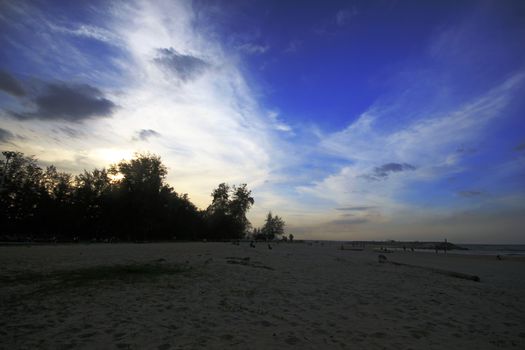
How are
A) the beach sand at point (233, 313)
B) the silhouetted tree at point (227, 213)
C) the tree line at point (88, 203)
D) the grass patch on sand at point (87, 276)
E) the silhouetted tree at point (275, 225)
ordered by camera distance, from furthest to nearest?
the silhouetted tree at point (275, 225)
the silhouetted tree at point (227, 213)
the tree line at point (88, 203)
the grass patch on sand at point (87, 276)
the beach sand at point (233, 313)

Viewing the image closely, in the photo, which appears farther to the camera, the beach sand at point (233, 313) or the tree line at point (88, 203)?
the tree line at point (88, 203)

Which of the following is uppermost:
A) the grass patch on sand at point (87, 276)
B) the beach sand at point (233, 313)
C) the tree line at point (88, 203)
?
the tree line at point (88, 203)

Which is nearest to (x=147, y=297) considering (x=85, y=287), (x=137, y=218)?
(x=85, y=287)

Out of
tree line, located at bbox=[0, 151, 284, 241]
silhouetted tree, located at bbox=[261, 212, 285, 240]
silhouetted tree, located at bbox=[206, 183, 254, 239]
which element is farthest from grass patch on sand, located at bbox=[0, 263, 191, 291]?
silhouetted tree, located at bbox=[261, 212, 285, 240]

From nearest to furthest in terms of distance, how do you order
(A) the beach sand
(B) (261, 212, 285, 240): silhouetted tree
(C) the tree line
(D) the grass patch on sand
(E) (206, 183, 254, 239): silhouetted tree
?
(A) the beach sand < (D) the grass patch on sand < (C) the tree line < (E) (206, 183, 254, 239): silhouetted tree < (B) (261, 212, 285, 240): silhouetted tree

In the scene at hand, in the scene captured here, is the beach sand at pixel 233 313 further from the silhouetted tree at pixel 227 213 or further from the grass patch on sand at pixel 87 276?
the silhouetted tree at pixel 227 213

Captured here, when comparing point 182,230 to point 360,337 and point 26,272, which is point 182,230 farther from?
point 360,337

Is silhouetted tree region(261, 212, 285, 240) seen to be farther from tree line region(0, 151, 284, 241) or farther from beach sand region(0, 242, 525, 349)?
beach sand region(0, 242, 525, 349)

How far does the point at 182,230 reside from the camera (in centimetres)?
7300

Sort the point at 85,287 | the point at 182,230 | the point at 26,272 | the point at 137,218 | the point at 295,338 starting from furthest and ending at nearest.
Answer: the point at 182,230, the point at 137,218, the point at 26,272, the point at 85,287, the point at 295,338

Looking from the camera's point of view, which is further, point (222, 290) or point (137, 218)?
point (137, 218)

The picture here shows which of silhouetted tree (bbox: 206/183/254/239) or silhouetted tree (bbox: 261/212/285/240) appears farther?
silhouetted tree (bbox: 261/212/285/240)

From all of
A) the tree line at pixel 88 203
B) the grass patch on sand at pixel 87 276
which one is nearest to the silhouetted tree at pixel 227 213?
the tree line at pixel 88 203

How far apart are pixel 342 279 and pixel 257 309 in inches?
310
